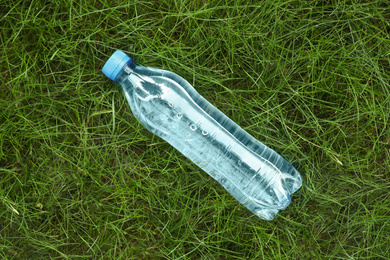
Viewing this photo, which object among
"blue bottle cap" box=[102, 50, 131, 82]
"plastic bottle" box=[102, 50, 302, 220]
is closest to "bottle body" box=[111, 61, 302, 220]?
"plastic bottle" box=[102, 50, 302, 220]

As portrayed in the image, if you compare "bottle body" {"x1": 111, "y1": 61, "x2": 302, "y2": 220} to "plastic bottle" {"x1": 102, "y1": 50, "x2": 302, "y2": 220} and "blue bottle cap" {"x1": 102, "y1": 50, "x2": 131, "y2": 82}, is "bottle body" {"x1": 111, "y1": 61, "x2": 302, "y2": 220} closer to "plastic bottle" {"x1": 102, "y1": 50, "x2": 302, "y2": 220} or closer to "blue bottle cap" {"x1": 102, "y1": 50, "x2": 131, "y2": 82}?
→ "plastic bottle" {"x1": 102, "y1": 50, "x2": 302, "y2": 220}

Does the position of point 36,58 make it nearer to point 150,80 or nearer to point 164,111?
point 150,80

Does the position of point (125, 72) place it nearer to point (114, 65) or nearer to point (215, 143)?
point (114, 65)

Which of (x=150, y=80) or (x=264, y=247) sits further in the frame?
(x=264, y=247)

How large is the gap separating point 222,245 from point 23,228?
119cm

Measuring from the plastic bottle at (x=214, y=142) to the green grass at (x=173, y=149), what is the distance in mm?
58

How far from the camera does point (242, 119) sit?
1.56m

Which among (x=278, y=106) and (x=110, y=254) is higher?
(x=278, y=106)

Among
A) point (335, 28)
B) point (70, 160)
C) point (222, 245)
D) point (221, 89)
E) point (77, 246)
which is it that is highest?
point (335, 28)

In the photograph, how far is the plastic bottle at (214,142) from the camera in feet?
4.92

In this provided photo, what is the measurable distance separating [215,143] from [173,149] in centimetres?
25

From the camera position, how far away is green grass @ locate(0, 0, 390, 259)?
1.53 meters

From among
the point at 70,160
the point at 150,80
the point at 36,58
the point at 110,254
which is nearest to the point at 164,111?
the point at 150,80

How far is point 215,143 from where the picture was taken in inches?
63.0
